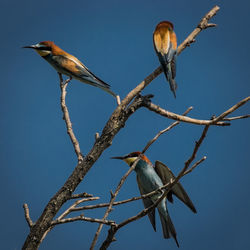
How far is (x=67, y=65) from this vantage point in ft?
9.84

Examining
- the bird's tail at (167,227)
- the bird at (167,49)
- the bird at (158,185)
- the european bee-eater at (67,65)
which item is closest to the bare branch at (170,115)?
the bird at (167,49)

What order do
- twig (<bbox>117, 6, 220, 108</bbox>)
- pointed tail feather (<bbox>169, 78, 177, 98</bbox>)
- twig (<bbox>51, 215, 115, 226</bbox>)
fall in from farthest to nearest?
pointed tail feather (<bbox>169, 78, 177, 98</bbox>) → twig (<bbox>117, 6, 220, 108</bbox>) → twig (<bbox>51, 215, 115, 226</bbox>)

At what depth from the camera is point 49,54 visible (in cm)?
315

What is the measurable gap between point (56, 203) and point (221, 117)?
737 millimetres

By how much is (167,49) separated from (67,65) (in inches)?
39.6

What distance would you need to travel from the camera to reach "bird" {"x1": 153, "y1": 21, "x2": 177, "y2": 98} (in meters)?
2.14

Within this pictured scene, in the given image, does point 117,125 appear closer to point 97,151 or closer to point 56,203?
point 97,151

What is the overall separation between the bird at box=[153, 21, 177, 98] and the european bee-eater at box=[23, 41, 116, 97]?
1.72ft

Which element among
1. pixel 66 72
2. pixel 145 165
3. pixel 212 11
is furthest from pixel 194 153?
pixel 66 72

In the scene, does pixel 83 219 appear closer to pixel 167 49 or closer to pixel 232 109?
pixel 232 109

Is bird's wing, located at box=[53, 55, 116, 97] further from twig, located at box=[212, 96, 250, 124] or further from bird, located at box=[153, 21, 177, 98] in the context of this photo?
twig, located at box=[212, 96, 250, 124]

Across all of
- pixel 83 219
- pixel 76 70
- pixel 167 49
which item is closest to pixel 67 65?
pixel 76 70

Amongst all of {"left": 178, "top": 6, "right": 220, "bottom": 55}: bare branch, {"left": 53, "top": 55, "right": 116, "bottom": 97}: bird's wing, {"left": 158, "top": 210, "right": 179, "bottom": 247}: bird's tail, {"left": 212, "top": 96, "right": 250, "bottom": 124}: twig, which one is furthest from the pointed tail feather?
{"left": 158, "top": 210, "right": 179, "bottom": 247}: bird's tail

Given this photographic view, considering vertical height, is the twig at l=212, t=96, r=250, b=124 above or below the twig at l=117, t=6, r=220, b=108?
below
